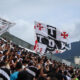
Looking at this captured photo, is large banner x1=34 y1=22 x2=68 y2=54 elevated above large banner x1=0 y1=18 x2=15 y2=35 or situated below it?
below

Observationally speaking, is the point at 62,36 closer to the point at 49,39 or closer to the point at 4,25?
the point at 49,39

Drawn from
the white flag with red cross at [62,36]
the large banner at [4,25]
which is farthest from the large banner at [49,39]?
the large banner at [4,25]

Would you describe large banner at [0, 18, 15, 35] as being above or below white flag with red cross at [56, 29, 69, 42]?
above

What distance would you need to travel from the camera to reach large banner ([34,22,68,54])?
12820 mm

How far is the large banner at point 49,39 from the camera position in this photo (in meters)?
12.8

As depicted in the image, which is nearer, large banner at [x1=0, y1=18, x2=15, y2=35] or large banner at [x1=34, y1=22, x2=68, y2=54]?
→ large banner at [x1=34, y1=22, x2=68, y2=54]

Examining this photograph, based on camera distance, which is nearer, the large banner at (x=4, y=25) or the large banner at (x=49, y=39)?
the large banner at (x=49, y=39)

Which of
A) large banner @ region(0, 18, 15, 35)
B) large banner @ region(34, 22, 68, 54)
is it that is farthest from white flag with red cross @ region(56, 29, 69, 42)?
large banner @ region(0, 18, 15, 35)

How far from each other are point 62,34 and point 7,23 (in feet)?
12.7

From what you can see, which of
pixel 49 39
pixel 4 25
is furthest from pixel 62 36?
pixel 4 25

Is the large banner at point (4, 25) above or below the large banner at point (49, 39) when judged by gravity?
above

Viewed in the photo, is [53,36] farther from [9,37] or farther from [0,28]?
[9,37]

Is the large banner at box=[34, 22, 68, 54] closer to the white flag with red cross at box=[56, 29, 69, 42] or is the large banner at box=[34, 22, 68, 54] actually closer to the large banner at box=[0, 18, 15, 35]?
the white flag with red cross at box=[56, 29, 69, 42]

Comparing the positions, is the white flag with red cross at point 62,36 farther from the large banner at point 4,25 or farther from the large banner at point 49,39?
the large banner at point 4,25
